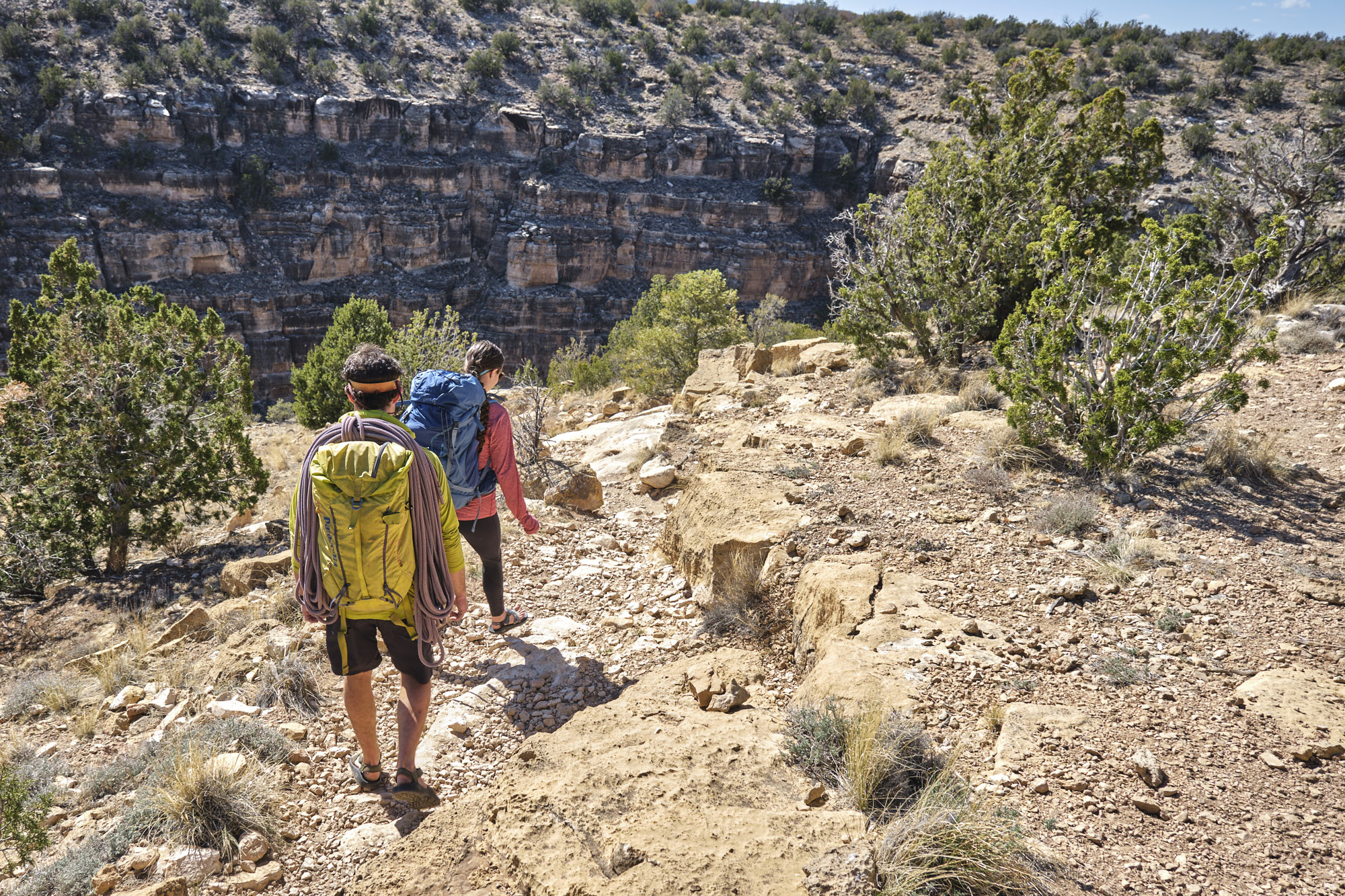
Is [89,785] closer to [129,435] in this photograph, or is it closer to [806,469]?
[806,469]

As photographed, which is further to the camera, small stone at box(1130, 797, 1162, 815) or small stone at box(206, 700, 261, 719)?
small stone at box(206, 700, 261, 719)

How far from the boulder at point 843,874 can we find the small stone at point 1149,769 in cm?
116

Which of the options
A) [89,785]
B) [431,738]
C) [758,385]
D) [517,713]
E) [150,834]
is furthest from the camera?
[758,385]

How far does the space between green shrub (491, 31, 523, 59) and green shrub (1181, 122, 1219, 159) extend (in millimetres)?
35922

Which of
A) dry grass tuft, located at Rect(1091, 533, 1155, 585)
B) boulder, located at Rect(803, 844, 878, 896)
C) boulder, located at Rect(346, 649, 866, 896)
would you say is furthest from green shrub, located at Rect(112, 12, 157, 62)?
boulder, located at Rect(803, 844, 878, 896)

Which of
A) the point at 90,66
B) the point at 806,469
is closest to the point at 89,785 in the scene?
the point at 806,469

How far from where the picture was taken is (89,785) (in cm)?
292

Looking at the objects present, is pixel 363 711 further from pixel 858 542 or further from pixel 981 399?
pixel 981 399

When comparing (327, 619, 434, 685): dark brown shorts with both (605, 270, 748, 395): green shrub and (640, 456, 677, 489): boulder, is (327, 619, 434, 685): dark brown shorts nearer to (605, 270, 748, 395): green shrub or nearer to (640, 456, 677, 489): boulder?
(640, 456, 677, 489): boulder

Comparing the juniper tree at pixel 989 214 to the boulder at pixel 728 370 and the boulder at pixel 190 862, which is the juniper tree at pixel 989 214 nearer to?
the boulder at pixel 728 370

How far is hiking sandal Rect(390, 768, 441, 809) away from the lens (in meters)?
2.71

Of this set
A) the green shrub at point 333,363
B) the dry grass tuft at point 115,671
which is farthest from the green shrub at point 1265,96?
the dry grass tuft at point 115,671

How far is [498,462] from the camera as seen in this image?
142 inches

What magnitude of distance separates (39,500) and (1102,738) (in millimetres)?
9473
